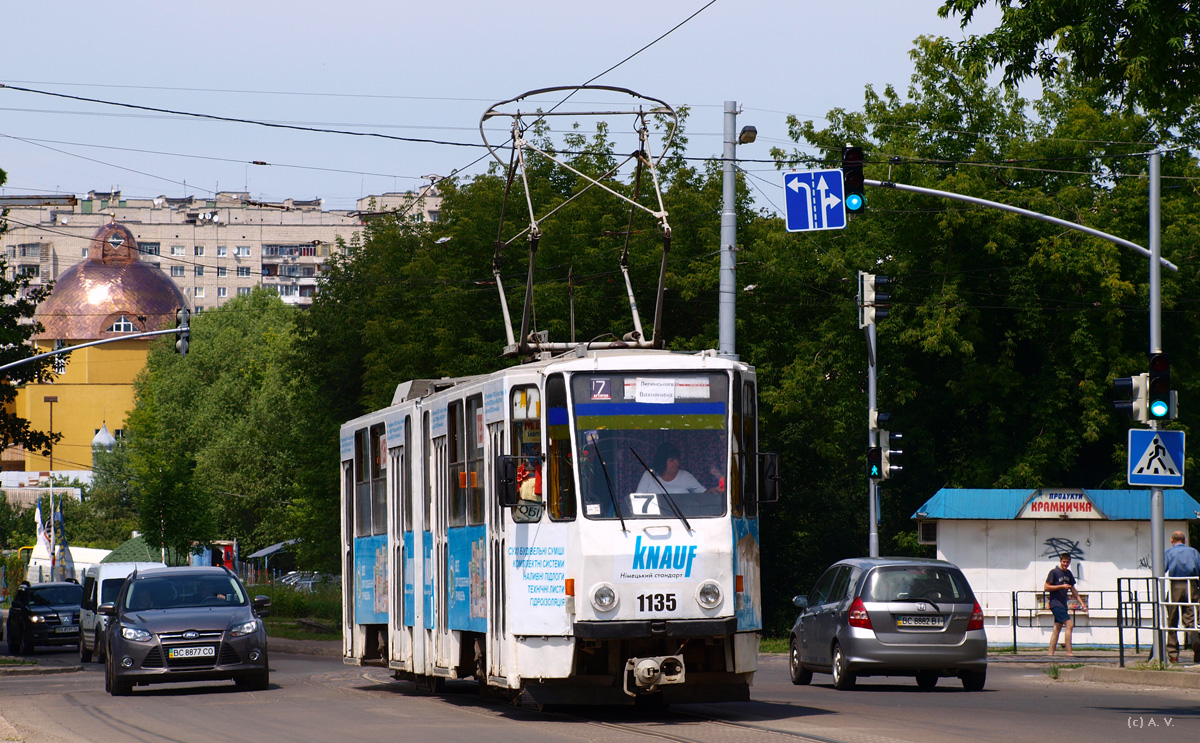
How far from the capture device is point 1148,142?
42062mm

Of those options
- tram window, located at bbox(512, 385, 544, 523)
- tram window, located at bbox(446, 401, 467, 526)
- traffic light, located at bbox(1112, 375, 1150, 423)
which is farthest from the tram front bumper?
traffic light, located at bbox(1112, 375, 1150, 423)

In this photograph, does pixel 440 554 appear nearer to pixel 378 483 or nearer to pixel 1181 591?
pixel 378 483

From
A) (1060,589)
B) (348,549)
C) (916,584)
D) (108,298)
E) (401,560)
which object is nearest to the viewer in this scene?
(401,560)

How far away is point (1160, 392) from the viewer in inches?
804

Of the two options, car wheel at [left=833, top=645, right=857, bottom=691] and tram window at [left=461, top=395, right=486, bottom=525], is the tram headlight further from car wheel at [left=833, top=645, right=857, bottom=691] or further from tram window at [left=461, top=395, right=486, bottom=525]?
car wheel at [left=833, top=645, right=857, bottom=691]

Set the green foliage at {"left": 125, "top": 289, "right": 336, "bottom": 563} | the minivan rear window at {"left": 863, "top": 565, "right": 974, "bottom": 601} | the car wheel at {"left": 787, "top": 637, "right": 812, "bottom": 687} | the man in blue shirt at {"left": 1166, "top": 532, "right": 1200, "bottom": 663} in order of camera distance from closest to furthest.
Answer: the minivan rear window at {"left": 863, "top": 565, "right": 974, "bottom": 601} < the man in blue shirt at {"left": 1166, "top": 532, "right": 1200, "bottom": 663} < the car wheel at {"left": 787, "top": 637, "right": 812, "bottom": 687} < the green foliage at {"left": 125, "top": 289, "right": 336, "bottom": 563}

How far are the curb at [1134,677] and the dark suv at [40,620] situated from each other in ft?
80.0

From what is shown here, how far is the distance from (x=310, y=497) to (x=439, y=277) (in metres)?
10.6

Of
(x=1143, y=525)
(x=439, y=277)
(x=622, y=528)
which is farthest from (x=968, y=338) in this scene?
(x=622, y=528)

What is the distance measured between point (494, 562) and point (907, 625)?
655cm

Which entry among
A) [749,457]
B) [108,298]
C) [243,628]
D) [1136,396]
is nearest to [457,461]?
[749,457]

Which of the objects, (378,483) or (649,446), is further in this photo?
(378,483)

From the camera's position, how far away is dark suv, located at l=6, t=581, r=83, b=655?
3856cm

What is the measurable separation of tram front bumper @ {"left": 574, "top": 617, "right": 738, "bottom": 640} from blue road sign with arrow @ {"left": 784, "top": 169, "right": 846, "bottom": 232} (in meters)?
14.0
